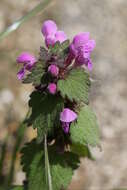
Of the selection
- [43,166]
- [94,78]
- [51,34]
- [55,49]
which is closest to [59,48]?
[55,49]

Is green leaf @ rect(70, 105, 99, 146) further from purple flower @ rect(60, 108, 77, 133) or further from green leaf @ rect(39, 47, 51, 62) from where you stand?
green leaf @ rect(39, 47, 51, 62)

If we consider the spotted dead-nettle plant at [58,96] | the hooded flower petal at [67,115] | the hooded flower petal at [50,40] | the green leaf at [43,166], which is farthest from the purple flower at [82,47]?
the green leaf at [43,166]

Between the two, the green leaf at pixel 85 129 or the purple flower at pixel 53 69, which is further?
the green leaf at pixel 85 129

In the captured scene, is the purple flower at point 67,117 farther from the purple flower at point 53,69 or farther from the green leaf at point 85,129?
the purple flower at point 53,69

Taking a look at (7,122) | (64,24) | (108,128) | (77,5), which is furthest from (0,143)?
(77,5)

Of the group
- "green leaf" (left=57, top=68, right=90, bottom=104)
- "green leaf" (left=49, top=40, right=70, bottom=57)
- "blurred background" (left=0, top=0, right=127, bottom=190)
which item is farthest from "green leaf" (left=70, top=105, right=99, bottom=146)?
"blurred background" (left=0, top=0, right=127, bottom=190)

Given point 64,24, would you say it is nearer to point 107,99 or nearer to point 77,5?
point 77,5
